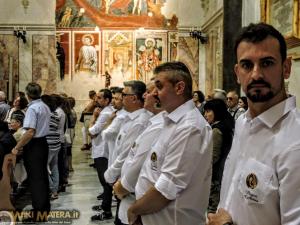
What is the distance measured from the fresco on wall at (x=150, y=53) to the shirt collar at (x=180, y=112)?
17.6 metres

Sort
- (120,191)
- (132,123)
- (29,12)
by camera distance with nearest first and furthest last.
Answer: (120,191) < (132,123) < (29,12)

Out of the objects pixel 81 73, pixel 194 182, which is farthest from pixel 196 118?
pixel 81 73

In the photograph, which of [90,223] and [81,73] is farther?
[81,73]

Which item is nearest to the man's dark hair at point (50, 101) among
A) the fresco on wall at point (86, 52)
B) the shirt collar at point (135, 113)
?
the shirt collar at point (135, 113)

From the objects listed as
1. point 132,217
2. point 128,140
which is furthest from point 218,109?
point 132,217

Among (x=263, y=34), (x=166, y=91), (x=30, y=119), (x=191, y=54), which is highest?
(x=191, y=54)

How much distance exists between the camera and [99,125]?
7.50m

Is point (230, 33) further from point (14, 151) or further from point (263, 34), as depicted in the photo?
point (263, 34)

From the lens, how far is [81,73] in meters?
20.6

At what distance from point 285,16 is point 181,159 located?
195 inches

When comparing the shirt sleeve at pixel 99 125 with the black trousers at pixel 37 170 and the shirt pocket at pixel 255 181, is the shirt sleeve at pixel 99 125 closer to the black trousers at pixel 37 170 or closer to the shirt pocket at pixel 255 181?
the black trousers at pixel 37 170

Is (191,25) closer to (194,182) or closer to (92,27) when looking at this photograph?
(92,27)

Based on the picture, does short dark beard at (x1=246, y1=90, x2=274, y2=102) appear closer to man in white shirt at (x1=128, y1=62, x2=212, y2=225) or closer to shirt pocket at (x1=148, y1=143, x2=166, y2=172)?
man in white shirt at (x1=128, y1=62, x2=212, y2=225)

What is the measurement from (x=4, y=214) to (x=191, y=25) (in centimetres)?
1338
